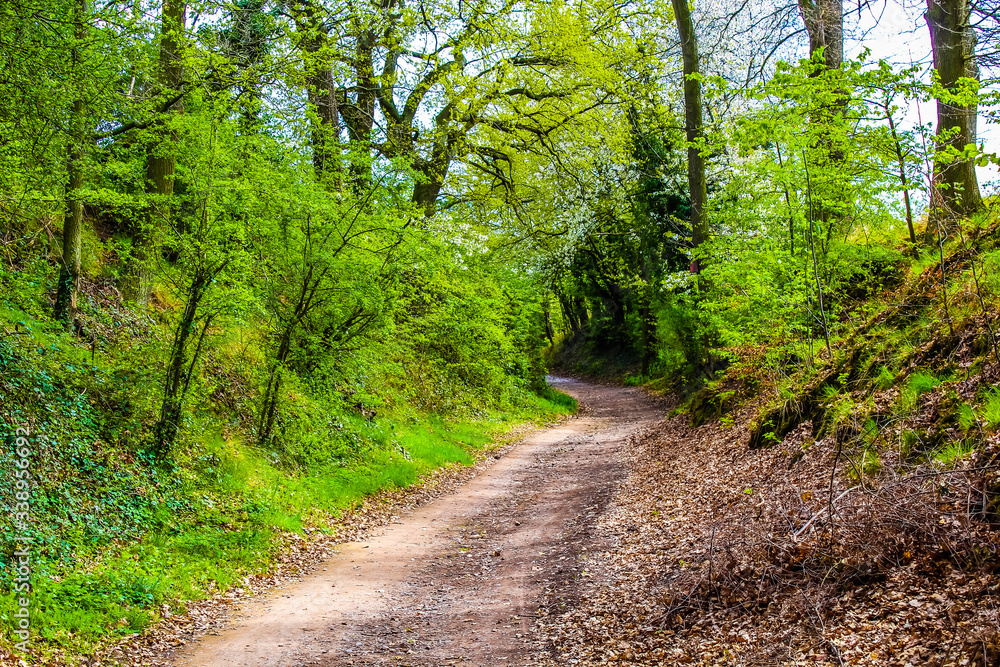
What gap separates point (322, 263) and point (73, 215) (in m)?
3.14

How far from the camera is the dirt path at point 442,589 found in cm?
534

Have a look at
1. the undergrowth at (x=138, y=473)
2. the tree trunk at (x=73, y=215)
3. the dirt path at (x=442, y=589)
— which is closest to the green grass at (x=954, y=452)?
the dirt path at (x=442, y=589)

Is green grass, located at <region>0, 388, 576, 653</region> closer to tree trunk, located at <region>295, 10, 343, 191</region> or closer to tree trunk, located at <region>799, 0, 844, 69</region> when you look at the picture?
tree trunk, located at <region>295, 10, 343, 191</region>

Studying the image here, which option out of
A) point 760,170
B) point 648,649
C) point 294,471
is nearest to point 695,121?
point 760,170

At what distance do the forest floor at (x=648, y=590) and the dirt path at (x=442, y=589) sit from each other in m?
0.02

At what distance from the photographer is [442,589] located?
271 inches

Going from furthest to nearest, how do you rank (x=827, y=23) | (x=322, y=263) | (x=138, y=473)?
1. (x=827, y=23)
2. (x=322, y=263)
3. (x=138, y=473)

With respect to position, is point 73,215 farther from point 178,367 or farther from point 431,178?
point 431,178

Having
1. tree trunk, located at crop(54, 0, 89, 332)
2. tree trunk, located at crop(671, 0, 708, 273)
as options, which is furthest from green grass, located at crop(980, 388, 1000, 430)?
tree trunk, located at crop(54, 0, 89, 332)

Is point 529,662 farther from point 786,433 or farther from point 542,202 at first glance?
point 542,202

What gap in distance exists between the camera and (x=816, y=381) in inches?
348

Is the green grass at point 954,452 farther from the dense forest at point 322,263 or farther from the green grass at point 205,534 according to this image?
the green grass at point 205,534

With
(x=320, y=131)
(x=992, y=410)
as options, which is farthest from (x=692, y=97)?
(x=992, y=410)

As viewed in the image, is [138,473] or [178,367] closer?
[138,473]
